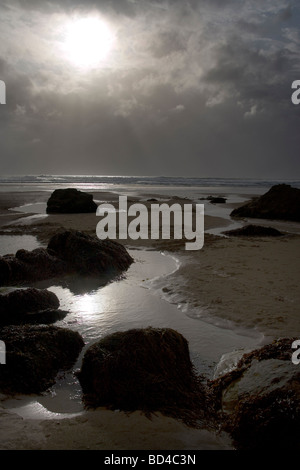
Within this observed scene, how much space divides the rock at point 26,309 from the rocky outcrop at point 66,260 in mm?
1659

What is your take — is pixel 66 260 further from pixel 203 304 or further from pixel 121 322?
pixel 203 304

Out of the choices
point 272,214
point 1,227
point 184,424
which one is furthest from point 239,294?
point 272,214

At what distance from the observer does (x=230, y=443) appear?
264 cm

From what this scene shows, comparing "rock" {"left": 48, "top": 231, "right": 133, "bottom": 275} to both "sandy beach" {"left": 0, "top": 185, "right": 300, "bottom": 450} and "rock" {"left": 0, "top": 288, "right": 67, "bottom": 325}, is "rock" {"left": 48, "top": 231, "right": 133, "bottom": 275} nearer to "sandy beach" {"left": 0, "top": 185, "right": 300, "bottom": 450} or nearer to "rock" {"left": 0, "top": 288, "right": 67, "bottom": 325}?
"sandy beach" {"left": 0, "top": 185, "right": 300, "bottom": 450}

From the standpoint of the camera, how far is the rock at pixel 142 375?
121 inches

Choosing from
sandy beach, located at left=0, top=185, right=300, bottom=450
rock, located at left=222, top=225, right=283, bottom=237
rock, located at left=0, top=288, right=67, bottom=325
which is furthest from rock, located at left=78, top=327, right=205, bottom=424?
rock, located at left=222, top=225, right=283, bottom=237

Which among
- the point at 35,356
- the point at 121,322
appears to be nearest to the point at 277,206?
the point at 121,322

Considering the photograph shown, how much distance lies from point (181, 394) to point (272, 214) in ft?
52.8

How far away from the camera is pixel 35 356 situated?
3473 millimetres

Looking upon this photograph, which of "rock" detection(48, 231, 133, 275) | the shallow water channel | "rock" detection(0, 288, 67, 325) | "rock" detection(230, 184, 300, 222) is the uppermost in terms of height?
Result: "rock" detection(230, 184, 300, 222)

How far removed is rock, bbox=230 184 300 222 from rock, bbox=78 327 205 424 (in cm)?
1537

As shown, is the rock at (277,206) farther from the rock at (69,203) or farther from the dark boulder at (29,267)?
the dark boulder at (29,267)

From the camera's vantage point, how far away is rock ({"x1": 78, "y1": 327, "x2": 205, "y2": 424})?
121 inches
